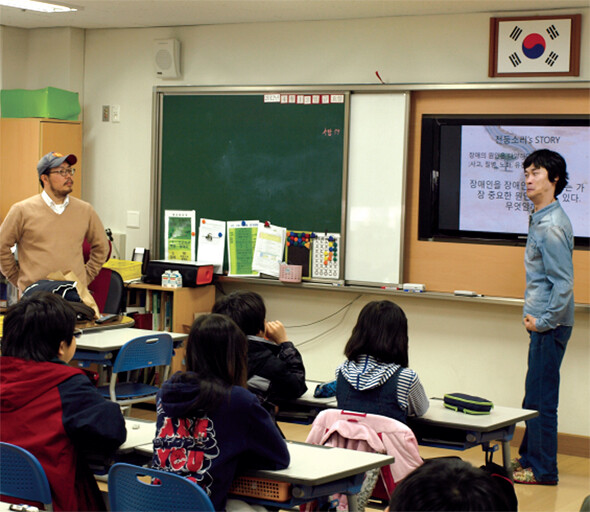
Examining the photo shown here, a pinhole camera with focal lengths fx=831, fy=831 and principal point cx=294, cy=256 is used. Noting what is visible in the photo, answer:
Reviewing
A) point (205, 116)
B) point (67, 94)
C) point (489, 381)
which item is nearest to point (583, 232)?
point (489, 381)

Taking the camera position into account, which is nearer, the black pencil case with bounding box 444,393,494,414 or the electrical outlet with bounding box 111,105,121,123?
the black pencil case with bounding box 444,393,494,414

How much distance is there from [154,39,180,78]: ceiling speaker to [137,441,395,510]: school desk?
400 centimetres

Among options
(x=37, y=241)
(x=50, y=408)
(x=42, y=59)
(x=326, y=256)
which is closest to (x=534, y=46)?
(x=326, y=256)

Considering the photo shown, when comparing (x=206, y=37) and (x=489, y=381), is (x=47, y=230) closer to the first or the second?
(x=206, y=37)

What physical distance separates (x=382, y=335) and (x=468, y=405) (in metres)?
0.60

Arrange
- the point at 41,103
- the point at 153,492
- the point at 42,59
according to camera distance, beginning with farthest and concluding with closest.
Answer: the point at 42,59 < the point at 41,103 < the point at 153,492

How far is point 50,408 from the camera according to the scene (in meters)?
2.64

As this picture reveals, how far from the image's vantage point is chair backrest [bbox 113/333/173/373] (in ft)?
14.1

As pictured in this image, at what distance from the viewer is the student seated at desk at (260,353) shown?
3.27m

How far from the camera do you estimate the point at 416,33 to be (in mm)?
5410

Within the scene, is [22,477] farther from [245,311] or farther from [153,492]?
[245,311]

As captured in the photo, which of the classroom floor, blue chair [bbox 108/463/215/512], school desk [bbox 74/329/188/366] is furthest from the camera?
school desk [bbox 74/329/188/366]

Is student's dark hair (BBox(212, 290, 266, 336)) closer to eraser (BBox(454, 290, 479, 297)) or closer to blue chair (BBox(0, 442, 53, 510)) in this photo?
blue chair (BBox(0, 442, 53, 510))

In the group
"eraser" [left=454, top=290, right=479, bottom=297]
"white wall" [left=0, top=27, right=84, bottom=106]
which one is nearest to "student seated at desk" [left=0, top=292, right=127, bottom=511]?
"eraser" [left=454, top=290, right=479, bottom=297]
